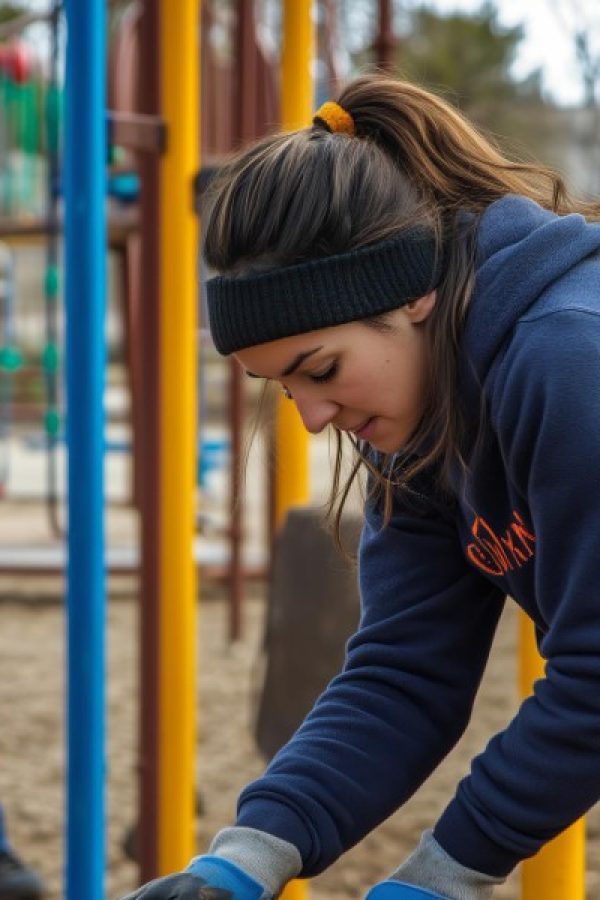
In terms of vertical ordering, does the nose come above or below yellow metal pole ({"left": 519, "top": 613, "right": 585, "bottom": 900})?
above

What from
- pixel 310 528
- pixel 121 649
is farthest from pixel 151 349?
pixel 121 649

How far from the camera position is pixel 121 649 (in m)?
4.53

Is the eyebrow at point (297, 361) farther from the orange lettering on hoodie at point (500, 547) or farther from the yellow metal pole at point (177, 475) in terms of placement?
the yellow metal pole at point (177, 475)

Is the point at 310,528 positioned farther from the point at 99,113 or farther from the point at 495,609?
the point at 495,609

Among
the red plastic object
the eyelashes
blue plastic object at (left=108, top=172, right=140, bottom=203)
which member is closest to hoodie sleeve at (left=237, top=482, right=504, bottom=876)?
the eyelashes

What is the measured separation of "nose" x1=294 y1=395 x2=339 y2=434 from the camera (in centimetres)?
124

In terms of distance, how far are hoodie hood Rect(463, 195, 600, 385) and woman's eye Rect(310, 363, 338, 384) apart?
0.37 ft

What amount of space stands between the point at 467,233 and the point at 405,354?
0.12 metres

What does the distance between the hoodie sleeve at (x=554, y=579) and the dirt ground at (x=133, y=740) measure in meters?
1.44

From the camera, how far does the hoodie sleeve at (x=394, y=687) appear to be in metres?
1.35

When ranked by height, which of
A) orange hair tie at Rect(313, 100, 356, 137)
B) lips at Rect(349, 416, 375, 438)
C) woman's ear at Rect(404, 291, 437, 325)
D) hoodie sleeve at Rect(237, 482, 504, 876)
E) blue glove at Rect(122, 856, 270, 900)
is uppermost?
Result: orange hair tie at Rect(313, 100, 356, 137)

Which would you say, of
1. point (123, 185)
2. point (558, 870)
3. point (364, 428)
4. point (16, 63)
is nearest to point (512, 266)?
point (364, 428)

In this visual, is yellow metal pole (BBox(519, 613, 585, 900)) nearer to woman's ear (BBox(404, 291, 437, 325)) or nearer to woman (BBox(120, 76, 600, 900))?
woman (BBox(120, 76, 600, 900))

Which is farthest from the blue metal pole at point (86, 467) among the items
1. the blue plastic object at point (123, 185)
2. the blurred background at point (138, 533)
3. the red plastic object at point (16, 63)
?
the red plastic object at point (16, 63)
